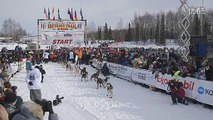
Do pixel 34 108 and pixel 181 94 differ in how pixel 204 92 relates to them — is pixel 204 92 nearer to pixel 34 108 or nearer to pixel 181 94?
pixel 181 94

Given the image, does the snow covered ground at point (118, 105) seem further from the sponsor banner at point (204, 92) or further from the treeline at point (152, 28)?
the treeline at point (152, 28)

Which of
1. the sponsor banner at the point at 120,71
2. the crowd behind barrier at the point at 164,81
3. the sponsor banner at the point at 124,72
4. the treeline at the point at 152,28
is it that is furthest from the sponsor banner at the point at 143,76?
the treeline at the point at 152,28

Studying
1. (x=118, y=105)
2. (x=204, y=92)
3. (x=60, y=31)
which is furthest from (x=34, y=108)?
(x=60, y=31)

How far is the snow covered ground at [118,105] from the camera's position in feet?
33.0

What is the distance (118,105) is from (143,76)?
485cm

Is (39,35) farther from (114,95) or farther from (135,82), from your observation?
(114,95)

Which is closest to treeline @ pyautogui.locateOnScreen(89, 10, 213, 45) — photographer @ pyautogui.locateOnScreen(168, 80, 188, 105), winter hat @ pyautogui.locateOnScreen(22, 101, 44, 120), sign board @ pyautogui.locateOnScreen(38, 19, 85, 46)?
sign board @ pyautogui.locateOnScreen(38, 19, 85, 46)

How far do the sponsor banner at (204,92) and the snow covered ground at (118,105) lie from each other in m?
0.31

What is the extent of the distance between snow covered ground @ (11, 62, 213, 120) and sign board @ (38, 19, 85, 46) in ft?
53.4

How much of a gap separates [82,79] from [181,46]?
21.0ft

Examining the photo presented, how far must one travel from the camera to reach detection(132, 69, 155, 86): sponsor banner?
1538cm

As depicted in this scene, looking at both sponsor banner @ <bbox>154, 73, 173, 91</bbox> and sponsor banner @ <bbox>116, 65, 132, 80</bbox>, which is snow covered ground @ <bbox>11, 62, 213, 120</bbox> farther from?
sponsor banner @ <bbox>116, 65, 132, 80</bbox>

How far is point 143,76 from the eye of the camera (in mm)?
16359

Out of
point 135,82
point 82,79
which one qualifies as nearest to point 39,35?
point 82,79
